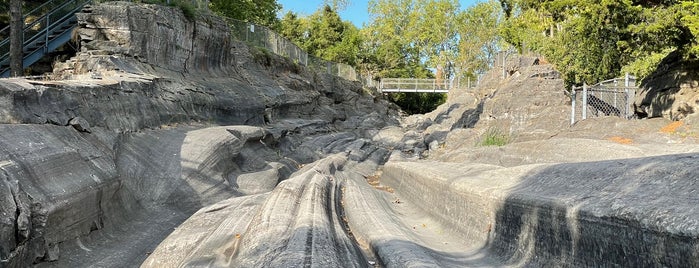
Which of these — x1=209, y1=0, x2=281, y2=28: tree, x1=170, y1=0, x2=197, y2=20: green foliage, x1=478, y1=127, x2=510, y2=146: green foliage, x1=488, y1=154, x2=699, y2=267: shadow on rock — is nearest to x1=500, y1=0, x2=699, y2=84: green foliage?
x1=478, y1=127, x2=510, y2=146: green foliage

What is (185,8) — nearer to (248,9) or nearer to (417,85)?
(248,9)

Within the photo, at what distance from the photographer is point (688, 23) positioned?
396 inches

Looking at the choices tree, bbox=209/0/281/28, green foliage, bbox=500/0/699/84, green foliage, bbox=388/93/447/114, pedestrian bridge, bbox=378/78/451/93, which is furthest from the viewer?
green foliage, bbox=388/93/447/114

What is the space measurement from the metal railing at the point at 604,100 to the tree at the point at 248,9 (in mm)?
18721

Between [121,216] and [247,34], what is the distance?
16.5m

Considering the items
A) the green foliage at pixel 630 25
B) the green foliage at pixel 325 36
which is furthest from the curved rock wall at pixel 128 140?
the green foliage at pixel 325 36

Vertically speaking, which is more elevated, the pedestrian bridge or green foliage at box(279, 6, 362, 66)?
green foliage at box(279, 6, 362, 66)

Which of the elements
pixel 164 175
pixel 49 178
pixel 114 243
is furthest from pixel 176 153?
pixel 49 178

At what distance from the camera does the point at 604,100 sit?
13.8 metres

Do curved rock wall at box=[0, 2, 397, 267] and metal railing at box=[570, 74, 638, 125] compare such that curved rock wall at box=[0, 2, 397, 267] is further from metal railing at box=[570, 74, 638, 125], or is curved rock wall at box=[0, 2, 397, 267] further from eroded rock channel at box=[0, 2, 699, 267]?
metal railing at box=[570, 74, 638, 125]

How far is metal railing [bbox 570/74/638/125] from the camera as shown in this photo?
12.6m

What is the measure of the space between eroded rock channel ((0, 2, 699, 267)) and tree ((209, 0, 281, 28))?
50.5 feet

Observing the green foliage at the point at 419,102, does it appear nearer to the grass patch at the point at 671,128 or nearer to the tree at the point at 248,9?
the tree at the point at 248,9

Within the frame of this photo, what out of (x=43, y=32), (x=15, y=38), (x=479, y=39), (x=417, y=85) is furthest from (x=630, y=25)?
(x=479, y=39)
